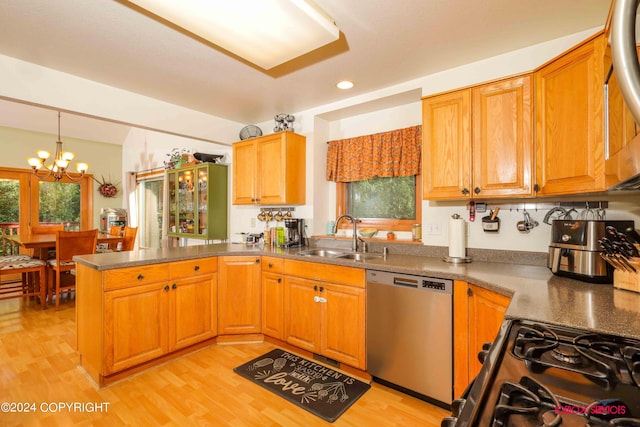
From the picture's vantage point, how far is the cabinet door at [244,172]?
11.7 ft

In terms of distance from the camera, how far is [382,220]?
10.6ft

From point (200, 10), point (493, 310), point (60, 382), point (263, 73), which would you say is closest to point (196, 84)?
point (263, 73)

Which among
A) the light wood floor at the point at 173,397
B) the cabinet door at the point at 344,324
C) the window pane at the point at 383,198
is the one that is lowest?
the light wood floor at the point at 173,397

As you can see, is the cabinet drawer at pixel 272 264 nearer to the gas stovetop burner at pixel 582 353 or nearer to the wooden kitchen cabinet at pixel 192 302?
the wooden kitchen cabinet at pixel 192 302

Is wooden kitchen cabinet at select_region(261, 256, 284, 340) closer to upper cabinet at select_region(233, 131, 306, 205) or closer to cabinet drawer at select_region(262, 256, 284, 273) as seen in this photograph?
cabinet drawer at select_region(262, 256, 284, 273)

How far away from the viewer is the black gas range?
1.98 ft

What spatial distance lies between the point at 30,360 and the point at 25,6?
2.61 meters

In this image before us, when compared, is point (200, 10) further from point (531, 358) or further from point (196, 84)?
point (531, 358)

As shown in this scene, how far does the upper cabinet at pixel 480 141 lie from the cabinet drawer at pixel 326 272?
2.61 ft

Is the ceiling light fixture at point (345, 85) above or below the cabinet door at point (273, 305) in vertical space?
above

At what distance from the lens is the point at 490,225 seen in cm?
233

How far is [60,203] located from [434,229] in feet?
21.4

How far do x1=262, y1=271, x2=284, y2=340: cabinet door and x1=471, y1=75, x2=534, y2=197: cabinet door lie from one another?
1.78 meters

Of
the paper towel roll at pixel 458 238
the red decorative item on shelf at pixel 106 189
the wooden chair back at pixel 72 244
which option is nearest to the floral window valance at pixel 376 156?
the paper towel roll at pixel 458 238
